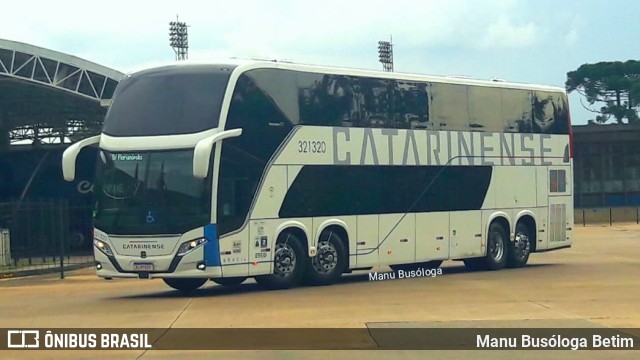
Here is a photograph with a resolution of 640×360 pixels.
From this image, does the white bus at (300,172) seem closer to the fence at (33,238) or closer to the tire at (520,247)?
the tire at (520,247)

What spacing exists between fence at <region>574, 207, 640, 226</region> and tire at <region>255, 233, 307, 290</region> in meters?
42.8

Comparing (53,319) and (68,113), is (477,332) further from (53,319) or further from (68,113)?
(68,113)

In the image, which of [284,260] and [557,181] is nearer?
[284,260]

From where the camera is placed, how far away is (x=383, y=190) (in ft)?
68.5

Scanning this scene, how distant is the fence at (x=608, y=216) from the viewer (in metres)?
60.0

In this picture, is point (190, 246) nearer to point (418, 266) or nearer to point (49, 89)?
point (418, 266)

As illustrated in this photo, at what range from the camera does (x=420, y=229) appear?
71.3 feet

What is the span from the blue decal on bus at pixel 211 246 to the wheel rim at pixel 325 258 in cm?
259

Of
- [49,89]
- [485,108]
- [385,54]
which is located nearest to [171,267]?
[485,108]

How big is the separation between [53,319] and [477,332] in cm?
629

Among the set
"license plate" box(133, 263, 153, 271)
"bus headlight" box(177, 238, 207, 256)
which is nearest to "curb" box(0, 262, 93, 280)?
"license plate" box(133, 263, 153, 271)

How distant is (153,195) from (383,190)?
523 centimetres

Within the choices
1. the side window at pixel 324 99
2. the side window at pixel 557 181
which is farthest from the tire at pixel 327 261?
the side window at pixel 557 181

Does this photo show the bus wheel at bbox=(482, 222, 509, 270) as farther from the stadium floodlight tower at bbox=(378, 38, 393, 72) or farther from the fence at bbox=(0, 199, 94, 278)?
the stadium floodlight tower at bbox=(378, 38, 393, 72)
